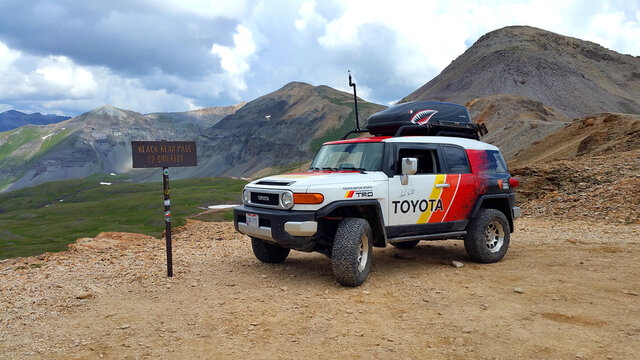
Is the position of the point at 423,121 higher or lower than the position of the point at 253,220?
Result: higher

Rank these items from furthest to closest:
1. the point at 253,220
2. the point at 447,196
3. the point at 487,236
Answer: the point at 487,236
the point at 447,196
the point at 253,220

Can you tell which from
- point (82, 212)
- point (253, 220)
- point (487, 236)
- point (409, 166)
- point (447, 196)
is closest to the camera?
point (409, 166)

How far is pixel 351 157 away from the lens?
8.27m

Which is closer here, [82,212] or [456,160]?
[456,160]

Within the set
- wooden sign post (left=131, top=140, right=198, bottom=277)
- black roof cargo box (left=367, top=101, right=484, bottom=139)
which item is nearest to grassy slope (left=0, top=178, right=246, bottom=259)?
wooden sign post (left=131, top=140, right=198, bottom=277)

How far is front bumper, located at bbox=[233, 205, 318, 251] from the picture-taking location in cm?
704

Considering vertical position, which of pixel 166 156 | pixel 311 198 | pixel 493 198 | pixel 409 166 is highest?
pixel 166 156

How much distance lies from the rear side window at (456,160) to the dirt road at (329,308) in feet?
6.08

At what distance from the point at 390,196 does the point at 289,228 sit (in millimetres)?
Answer: 1867

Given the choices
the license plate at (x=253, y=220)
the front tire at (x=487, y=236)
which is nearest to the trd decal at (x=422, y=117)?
the front tire at (x=487, y=236)

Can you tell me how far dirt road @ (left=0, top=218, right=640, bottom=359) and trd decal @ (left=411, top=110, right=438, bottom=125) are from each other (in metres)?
2.83

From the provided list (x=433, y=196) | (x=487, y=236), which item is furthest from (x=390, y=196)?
(x=487, y=236)

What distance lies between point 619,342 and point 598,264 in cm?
383

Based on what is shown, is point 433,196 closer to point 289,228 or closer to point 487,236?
point 487,236
